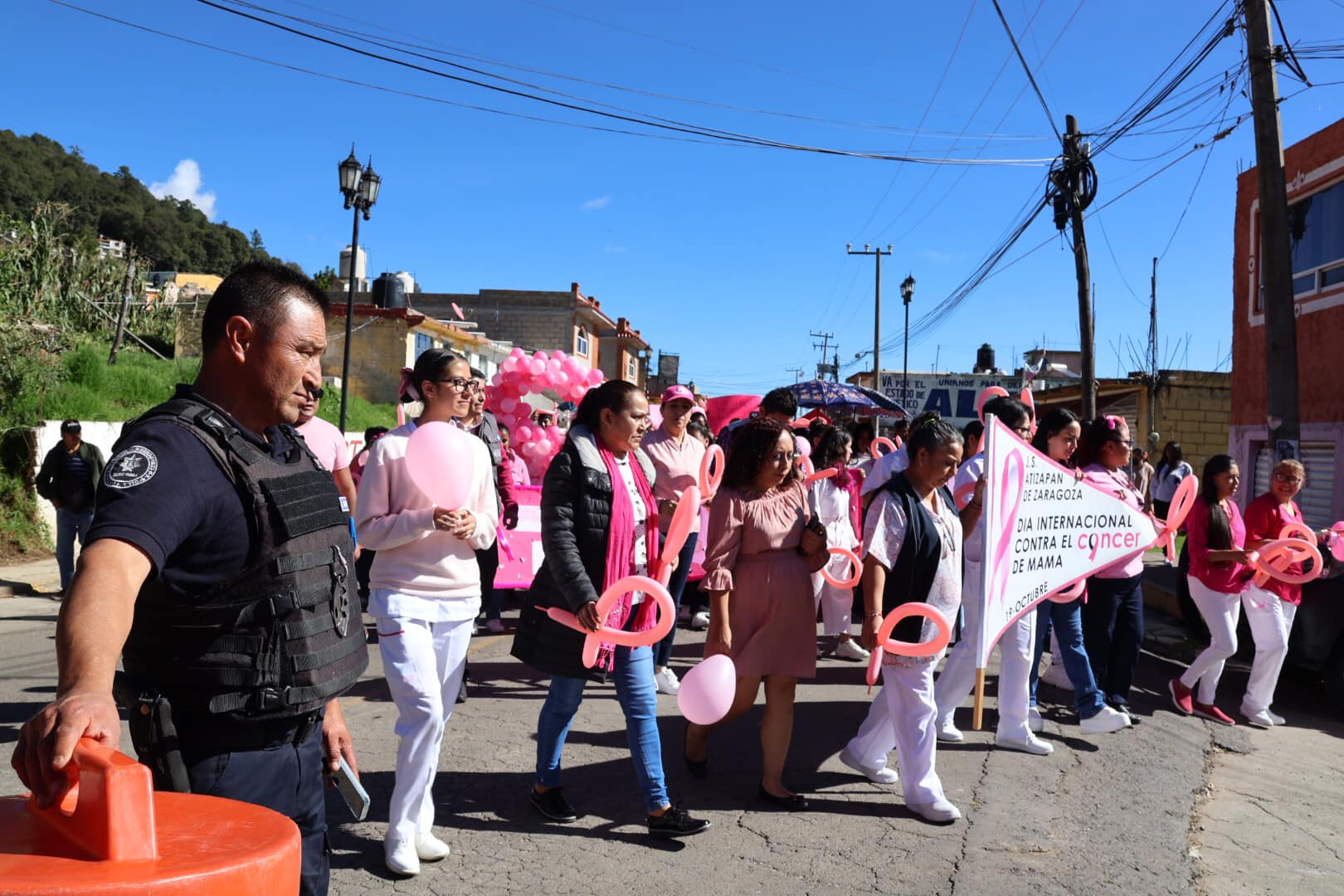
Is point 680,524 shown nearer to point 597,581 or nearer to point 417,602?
point 597,581

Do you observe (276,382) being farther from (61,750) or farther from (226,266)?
(226,266)

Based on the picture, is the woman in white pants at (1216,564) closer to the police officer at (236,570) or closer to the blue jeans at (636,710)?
the blue jeans at (636,710)

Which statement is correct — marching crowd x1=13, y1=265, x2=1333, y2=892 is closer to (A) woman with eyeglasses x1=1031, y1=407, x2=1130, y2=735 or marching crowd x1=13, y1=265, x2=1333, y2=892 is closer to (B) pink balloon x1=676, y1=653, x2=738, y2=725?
(A) woman with eyeglasses x1=1031, y1=407, x2=1130, y2=735

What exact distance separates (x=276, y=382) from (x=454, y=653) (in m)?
2.20

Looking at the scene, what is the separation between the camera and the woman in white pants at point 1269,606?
22.4ft

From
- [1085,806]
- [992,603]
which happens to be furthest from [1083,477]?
[1085,806]

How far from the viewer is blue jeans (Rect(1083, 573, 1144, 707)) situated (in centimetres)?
652

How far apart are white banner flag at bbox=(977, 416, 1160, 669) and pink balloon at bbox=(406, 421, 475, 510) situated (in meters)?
2.63

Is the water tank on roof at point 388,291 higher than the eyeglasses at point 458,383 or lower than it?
higher

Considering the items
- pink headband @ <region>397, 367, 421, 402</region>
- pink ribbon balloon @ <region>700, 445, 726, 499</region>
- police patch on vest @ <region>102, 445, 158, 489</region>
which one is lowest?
police patch on vest @ <region>102, 445, 158, 489</region>

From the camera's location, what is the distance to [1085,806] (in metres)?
5.07

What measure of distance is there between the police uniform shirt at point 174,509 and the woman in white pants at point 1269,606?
687 centimetres

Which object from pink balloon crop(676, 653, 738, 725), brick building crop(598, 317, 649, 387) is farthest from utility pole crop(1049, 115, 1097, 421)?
brick building crop(598, 317, 649, 387)

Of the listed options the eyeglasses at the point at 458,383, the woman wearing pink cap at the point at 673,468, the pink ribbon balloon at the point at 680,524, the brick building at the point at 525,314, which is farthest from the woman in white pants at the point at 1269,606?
the brick building at the point at 525,314
